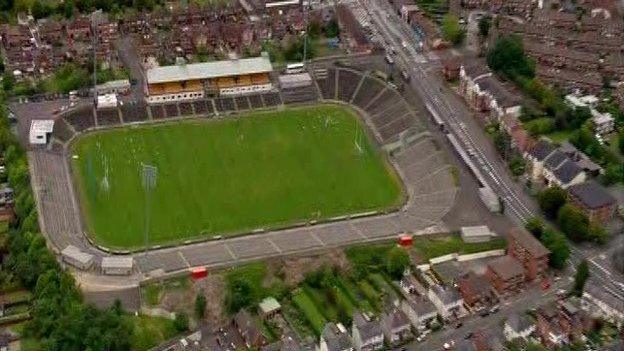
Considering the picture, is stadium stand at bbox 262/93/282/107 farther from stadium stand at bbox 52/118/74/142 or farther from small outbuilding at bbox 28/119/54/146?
small outbuilding at bbox 28/119/54/146

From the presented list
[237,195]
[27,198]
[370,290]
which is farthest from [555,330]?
[27,198]

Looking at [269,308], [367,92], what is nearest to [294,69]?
[367,92]

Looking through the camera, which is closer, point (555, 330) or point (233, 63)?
point (555, 330)

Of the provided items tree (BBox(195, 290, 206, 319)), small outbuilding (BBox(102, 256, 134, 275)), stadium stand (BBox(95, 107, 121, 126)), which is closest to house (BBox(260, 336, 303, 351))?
tree (BBox(195, 290, 206, 319))

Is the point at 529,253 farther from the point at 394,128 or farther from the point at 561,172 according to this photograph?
the point at 394,128

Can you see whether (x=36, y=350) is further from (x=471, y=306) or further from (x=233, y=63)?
(x=233, y=63)

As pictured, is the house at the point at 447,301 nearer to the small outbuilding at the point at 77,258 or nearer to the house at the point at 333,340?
the house at the point at 333,340
